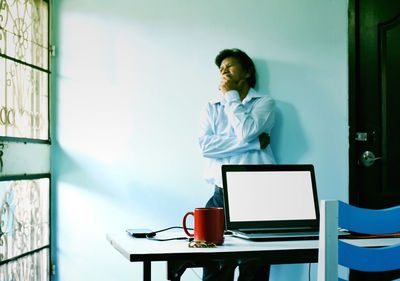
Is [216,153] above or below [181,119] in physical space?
below

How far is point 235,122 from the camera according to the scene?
2.94m

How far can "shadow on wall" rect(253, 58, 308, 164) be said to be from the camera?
3.17 metres

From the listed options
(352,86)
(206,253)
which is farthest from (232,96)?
(206,253)

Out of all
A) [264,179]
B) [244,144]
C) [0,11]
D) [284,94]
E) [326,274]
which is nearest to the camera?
[326,274]

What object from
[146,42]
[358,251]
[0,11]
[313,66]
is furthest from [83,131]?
[358,251]

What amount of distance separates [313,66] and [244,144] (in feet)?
2.42

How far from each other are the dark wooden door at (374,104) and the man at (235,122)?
578 millimetres

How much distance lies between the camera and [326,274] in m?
1.10

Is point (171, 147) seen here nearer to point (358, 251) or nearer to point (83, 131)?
point (83, 131)

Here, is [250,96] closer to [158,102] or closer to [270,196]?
[158,102]

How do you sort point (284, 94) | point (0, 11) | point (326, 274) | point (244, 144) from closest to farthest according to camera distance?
point (326, 274), point (0, 11), point (244, 144), point (284, 94)

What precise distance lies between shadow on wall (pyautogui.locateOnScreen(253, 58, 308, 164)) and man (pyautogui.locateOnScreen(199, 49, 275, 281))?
0.10m

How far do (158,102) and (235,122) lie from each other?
607 mm

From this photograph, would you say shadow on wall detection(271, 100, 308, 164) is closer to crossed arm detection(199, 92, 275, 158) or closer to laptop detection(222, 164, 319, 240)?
crossed arm detection(199, 92, 275, 158)
